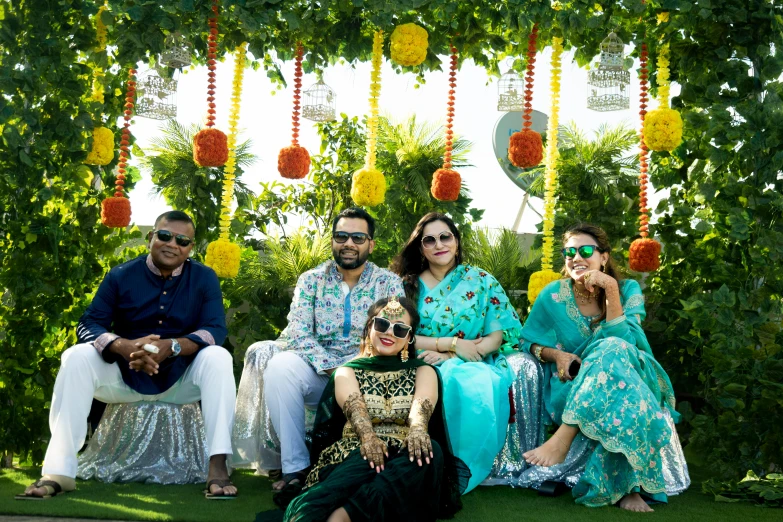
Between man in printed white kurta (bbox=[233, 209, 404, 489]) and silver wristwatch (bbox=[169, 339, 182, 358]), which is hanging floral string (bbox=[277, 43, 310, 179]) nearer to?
man in printed white kurta (bbox=[233, 209, 404, 489])

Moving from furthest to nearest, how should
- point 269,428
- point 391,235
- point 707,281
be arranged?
point 391,235, point 707,281, point 269,428

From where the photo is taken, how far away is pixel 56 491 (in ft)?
13.7

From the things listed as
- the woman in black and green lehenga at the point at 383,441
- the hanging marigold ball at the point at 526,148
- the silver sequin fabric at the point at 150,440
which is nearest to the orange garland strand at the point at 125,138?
the silver sequin fabric at the point at 150,440

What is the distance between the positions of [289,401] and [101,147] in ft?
6.99

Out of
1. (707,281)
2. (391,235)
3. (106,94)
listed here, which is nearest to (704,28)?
(707,281)

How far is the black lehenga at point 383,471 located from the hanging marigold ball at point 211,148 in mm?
2258

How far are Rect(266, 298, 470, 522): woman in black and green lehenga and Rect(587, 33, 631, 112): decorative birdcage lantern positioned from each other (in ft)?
8.26

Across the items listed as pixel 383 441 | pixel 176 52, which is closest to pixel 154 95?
pixel 176 52

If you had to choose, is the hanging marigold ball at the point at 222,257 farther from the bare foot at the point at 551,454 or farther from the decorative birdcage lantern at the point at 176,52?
the bare foot at the point at 551,454

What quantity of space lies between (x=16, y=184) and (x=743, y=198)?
13.8ft

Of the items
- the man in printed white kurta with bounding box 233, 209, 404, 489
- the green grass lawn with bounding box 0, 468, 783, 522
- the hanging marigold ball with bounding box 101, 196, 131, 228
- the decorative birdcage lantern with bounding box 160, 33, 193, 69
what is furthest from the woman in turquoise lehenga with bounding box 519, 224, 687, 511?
the decorative birdcage lantern with bounding box 160, 33, 193, 69

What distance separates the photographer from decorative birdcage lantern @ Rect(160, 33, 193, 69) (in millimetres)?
5598

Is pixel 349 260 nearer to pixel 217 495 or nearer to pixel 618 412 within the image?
pixel 217 495

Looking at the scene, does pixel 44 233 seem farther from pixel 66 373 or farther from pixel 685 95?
pixel 685 95
